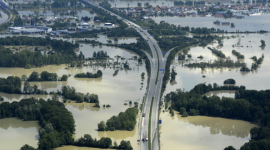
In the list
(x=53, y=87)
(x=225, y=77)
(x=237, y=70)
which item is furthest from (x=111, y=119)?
(x=237, y=70)

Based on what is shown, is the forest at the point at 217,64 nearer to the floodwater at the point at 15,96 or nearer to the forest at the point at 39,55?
the forest at the point at 39,55

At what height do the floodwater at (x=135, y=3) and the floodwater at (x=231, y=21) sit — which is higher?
the floodwater at (x=135, y=3)

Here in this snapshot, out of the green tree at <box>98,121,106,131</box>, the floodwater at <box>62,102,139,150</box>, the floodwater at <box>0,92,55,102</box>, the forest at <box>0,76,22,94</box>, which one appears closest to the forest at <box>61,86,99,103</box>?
the floodwater at <box>62,102,139,150</box>

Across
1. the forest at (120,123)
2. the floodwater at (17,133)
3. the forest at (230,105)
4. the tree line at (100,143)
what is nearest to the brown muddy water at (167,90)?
the floodwater at (17,133)

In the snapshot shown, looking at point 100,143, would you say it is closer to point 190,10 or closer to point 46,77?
point 46,77

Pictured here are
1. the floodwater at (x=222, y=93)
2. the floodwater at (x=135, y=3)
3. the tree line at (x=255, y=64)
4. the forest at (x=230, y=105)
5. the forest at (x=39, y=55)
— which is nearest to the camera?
the forest at (x=230, y=105)

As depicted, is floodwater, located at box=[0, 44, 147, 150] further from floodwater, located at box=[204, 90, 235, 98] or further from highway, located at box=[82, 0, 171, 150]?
floodwater, located at box=[204, 90, 235, 98]
